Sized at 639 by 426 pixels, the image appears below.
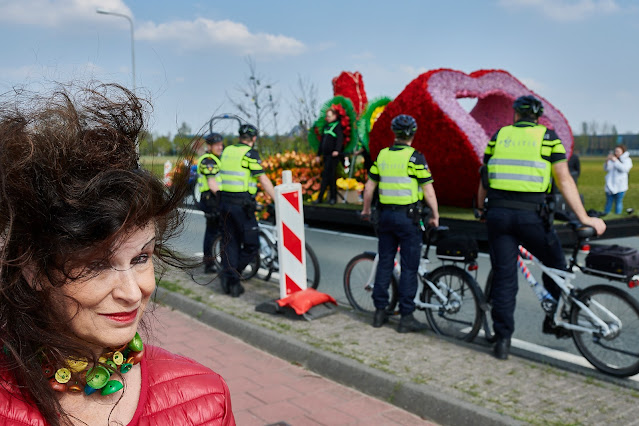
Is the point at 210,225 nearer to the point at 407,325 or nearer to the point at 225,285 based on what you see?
the point at 225,285

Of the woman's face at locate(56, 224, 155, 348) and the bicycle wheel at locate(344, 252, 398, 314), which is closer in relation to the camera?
the woman's face at locate(56, 224, 155, 348)

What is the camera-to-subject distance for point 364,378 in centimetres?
476

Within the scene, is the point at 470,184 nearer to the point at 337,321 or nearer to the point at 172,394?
the point at 337,321

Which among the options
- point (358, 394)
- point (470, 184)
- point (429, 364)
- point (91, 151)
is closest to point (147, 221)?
point (91, 151)

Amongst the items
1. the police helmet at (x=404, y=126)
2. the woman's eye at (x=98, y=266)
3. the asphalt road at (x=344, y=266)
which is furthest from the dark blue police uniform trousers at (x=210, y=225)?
the woman's eye at (x=98, y=266)

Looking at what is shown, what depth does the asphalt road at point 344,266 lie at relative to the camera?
5.32 m

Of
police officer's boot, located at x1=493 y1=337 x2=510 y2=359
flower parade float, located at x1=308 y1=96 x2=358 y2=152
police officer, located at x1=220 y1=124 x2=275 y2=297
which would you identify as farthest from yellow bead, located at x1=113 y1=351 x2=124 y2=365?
flower parade float, located at x1=308 y1=96 x2=358 y2=152

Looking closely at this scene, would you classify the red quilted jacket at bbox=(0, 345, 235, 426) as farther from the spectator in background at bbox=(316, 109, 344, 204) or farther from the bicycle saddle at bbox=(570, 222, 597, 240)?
the spectator in background at bbox=(316, 109, 344, 204)

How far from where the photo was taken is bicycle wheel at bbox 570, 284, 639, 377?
183 inches

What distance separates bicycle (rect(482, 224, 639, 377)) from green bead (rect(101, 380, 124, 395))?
4022 millimetres

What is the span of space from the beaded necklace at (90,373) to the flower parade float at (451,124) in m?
12.4

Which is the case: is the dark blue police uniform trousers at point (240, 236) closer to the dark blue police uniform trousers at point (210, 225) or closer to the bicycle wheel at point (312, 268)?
the bicycle wheel at point (312, 268)

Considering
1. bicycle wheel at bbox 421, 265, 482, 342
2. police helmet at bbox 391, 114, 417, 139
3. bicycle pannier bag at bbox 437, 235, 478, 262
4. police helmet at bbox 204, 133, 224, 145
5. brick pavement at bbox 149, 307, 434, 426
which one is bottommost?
brick pavement at bbox 149, 307, 434, 426

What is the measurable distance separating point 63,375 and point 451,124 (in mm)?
12541
